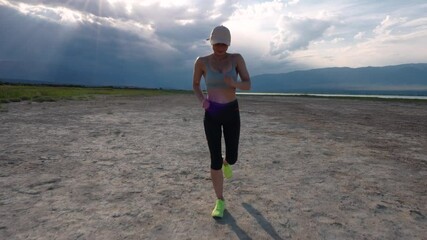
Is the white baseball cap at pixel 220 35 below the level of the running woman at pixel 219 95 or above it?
above

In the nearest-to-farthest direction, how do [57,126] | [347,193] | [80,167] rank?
[347,193] → [80,167] → [57,126]

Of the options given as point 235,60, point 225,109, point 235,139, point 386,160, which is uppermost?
point 235,60

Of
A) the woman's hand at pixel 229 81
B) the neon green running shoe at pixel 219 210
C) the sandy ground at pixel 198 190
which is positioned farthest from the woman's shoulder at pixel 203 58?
the sandy ground at pixel 198 190

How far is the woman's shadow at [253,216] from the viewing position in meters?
3.76

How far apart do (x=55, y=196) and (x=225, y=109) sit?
8.80 feet

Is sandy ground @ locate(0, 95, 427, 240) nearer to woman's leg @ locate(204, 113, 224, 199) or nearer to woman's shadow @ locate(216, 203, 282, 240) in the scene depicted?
woman's shadow @ locate(216, 203, 282, 240)

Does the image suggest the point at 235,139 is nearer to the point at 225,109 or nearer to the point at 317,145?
the point at 225,109

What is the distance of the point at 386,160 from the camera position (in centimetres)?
761

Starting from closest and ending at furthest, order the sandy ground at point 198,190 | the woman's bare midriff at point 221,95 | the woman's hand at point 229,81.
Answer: the sandy ground at point 198,190, the woman's hand at point 229,81, the woman's bare midriff at point 221,95

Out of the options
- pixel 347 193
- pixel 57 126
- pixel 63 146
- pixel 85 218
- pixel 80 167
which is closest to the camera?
pixel 85 218

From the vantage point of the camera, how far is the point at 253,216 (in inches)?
168

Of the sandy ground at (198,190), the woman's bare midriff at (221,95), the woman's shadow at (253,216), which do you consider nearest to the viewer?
the woman's shadow at (253,216)

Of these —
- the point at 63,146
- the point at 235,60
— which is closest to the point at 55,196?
the point at 235,60

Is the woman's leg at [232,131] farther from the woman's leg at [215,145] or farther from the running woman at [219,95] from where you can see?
the woman's leg at [215,145]
